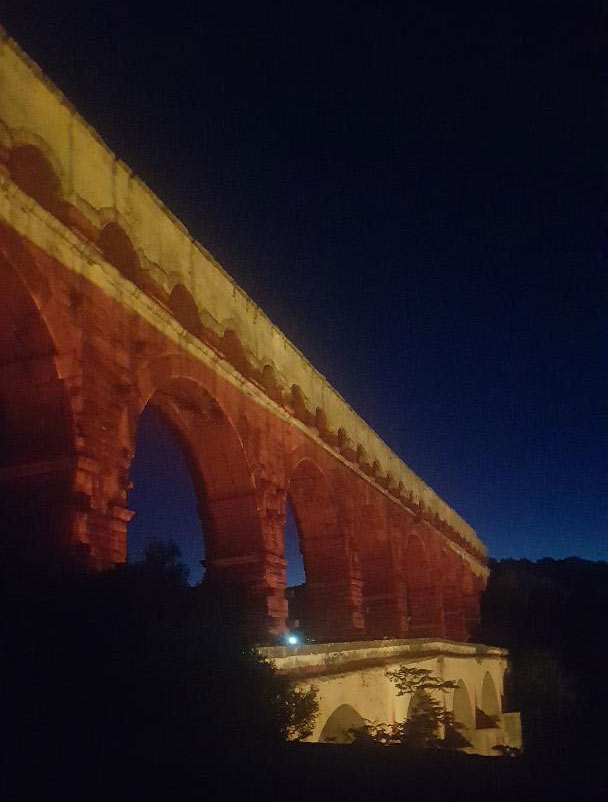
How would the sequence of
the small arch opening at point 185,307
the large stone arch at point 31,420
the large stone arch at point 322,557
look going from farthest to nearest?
the large stone arch at point 322,557 < the small arch opening at point 185,307 < the large stone arch at point 31,420

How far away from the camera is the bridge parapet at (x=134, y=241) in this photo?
7.84m

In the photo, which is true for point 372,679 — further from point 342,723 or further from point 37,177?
point 37,177

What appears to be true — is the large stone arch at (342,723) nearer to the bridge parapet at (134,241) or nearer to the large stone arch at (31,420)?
the large stone arch at (31,420)

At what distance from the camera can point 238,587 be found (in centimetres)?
1088

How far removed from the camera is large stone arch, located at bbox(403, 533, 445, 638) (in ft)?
77.6

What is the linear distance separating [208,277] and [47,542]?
5898 millimetres

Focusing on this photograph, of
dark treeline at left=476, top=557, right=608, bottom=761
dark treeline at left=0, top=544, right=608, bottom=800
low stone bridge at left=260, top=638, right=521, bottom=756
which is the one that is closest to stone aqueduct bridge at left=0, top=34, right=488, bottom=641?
dark treeline at left=0, top=544, right=608, bottom=800

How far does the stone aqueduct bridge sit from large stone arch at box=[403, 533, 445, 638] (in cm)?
514

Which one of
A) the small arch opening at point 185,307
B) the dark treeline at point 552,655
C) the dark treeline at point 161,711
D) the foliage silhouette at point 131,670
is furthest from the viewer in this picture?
the dark treeline at point 552,655

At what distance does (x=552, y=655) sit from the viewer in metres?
24.4

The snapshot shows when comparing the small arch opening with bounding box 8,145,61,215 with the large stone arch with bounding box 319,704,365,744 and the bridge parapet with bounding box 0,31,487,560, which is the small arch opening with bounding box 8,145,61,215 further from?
the large stone arch with bounding box 319,704,365,744

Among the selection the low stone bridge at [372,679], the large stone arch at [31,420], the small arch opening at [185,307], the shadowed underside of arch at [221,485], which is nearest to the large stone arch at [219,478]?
the shadowed underside of arch at [221,485]

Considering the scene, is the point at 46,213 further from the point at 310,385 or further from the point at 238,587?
the point at 310,385

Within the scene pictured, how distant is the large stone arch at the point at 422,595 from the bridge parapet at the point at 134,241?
831 centimetres
